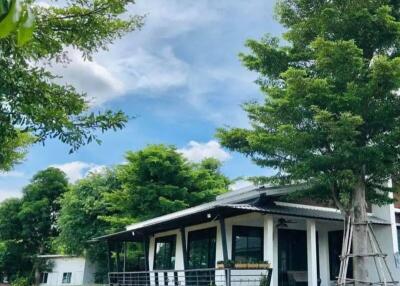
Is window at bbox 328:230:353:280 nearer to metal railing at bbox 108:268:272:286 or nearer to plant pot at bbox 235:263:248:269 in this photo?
metal railing at bbox 108:268:272:286

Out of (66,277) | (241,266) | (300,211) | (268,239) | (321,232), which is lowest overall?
(66,277)

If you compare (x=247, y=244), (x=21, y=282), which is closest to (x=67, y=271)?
(x=21, y=282)

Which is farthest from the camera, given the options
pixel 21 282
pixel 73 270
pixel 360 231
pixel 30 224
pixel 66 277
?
pixel 30 224

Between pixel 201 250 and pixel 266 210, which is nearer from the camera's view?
pixel 266 210

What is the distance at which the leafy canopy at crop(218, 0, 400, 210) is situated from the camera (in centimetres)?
1004

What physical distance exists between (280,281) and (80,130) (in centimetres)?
964

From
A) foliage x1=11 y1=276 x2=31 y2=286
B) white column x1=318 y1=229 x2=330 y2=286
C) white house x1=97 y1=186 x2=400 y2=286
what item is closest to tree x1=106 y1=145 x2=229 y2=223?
white house x1=97 y1=186 x2=400 y2=286

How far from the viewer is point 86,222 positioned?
2747 cm

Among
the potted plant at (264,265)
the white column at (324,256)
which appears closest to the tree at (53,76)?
the potted plant at (264,265)

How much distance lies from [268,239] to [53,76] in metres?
7.56

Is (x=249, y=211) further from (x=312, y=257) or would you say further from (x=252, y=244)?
(x=252, y=244)

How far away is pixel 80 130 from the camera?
6.22m

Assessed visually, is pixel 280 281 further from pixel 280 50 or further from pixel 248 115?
pixel 280 50

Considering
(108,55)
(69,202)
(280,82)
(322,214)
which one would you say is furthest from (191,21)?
(69,202)
